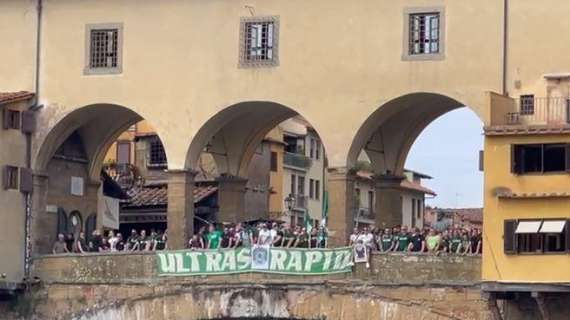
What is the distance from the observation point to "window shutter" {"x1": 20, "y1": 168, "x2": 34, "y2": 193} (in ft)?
214

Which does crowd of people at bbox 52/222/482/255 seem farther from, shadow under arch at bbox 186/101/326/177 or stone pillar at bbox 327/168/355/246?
shadow under arch at bbox 186/101/326/177

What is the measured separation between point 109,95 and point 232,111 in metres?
3.57

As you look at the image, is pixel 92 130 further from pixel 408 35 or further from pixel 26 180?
pixel 408 35

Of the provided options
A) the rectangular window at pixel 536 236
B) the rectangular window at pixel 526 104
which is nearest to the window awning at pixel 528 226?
the rectangular window at pixel 536 236

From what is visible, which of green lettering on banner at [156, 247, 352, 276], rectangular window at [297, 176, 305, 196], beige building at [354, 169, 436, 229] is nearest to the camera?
green lettering on banner at [156, 247, 352, 276]

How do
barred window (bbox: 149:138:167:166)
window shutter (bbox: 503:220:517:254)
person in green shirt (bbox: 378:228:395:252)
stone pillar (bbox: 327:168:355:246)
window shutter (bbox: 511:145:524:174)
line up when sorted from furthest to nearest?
barred window (bbox: 149:138:167:166) → stone pillar (bbox: 327:168:355:246) → person in green shirt (bbox: 378:228:395:252) → window shutter (bbox: 511:145:524:174) → window shutter (bbox: 503:220:517:254)

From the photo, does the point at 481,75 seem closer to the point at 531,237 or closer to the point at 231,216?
the point at 531,237

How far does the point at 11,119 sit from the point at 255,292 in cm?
883

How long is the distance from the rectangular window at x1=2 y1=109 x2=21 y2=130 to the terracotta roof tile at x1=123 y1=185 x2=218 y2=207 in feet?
39.8

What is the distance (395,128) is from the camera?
217ft

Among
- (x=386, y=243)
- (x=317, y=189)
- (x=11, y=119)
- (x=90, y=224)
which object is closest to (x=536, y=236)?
(x=386, y=243)

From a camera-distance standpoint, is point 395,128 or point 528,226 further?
point 395,128

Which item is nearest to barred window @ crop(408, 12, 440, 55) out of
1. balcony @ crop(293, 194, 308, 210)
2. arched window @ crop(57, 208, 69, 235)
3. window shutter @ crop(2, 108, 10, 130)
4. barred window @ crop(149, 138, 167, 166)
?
window shutter @ crop(2, 108, 10, 130)

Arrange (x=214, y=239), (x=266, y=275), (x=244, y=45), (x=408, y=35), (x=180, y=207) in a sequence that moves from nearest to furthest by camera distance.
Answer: (x=408, y=35) < (x=266, y=275) < (x=214, y=239) < (x=244, y=45) < (x=180, y=207)
